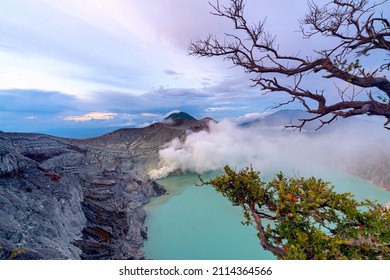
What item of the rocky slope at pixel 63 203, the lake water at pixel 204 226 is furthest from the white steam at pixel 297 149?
the rocky slope at pixel 63 203

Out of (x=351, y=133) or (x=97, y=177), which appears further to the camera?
(x=97, y=177)

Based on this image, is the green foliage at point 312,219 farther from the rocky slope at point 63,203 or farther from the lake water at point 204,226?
the lake water at point 204,226

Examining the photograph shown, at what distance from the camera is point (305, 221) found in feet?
13.3

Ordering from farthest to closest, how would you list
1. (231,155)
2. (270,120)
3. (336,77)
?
(231,155), (270,120), (336,77)

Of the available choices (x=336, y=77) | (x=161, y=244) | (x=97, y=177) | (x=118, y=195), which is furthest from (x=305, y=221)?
(x=97, y=177)

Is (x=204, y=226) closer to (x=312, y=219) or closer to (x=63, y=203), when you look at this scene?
(x=63, y=203)

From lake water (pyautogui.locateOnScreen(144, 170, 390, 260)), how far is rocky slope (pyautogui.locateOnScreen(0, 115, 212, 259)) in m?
2.03

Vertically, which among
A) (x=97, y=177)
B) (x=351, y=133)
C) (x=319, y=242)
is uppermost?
(x=351, y=133)

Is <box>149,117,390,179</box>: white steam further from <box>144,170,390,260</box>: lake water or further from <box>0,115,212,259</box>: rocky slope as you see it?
<box>0,115,212,259</box>: rocky slope

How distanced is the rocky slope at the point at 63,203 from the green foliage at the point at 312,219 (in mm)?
7625

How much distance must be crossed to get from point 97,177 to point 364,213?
2940cm

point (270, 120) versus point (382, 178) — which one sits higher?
point (270, 120)

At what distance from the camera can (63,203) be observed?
16.6 m
